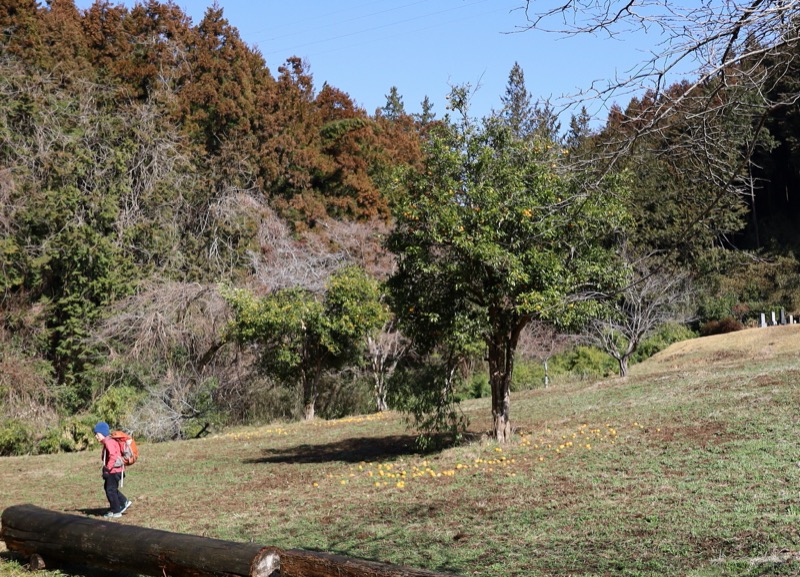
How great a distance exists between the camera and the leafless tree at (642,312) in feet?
85.8

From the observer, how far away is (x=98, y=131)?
31672mm

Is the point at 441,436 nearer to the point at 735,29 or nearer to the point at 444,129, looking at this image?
the point at 444,129

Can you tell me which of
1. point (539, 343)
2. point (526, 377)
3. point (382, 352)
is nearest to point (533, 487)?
point (382, 352)

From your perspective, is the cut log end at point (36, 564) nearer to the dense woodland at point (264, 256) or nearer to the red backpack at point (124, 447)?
the red backpack at point (124, 447)

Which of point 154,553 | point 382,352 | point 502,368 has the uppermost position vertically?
point 382,352

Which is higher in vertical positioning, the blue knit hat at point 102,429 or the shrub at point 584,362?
the blue knit hat at point 102,429

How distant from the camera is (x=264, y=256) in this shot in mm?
33781

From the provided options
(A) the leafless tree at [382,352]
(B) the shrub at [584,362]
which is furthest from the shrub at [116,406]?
(B) the shrub at [584,362]

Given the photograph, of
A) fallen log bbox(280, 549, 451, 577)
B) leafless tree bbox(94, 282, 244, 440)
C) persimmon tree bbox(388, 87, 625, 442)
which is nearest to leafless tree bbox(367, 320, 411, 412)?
leafless tree bbox(94, 282, 244, 440)

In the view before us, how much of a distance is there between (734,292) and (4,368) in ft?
103

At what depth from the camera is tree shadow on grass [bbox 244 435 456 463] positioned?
55.7ft

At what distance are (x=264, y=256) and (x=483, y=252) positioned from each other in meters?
21.0

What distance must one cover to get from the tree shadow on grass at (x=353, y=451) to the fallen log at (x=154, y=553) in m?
8.14

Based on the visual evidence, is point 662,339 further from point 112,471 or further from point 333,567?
point 333,567
